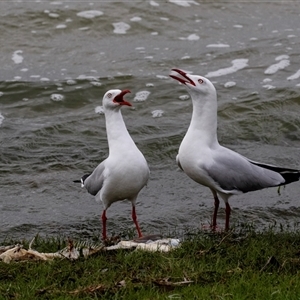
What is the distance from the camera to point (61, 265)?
582 cm

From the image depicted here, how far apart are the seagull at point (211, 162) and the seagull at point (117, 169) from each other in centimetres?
49

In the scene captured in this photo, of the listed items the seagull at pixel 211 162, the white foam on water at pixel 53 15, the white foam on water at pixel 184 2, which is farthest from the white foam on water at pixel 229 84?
the seagull at pixel 211 162

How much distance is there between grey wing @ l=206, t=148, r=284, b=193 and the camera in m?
7.27

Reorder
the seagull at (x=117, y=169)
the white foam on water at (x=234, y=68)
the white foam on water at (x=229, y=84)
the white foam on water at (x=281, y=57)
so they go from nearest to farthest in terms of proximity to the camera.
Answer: the seagull at (x=117, y=169) < the white foam on water at (x=229, y=84) < the white foam on water at (x=234, y=68) < the white foam on water at (x=281, y=57)

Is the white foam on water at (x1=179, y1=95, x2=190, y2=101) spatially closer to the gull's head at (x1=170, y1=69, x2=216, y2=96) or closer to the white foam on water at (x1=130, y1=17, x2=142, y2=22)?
the white foam on water at (x1=130, y1=17, x2=142, y2=22)

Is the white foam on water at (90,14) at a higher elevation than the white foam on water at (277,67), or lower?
lower

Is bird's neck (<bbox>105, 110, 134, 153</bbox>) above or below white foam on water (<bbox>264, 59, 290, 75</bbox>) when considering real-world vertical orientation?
above

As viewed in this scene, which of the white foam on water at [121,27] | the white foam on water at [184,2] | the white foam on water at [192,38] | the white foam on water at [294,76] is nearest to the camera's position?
the white foam on water at [294,76]

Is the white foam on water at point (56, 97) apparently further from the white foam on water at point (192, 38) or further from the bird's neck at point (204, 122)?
the bird's neck at point (204, 122)

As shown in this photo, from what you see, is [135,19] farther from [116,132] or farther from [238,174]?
[238,174]

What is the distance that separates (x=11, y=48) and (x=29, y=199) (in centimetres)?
781

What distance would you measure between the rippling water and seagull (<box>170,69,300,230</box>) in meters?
0.78

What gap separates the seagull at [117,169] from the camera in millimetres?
7188

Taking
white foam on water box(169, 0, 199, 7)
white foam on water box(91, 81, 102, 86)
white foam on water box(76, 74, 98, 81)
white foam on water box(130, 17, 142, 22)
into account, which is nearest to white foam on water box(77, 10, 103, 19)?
white foam on water box(130, 17, 142, 22)
